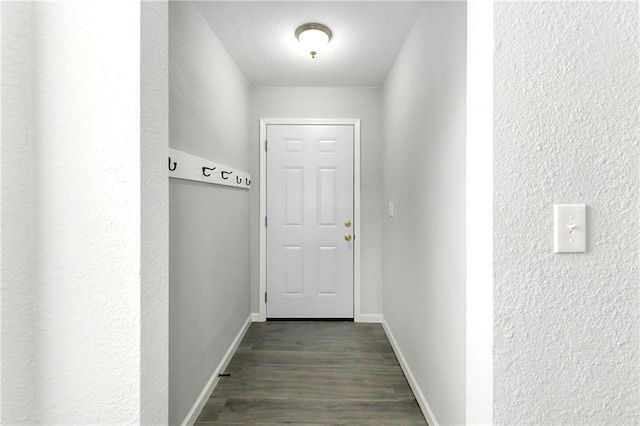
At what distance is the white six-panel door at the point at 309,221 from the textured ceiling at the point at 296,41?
1.73 ft

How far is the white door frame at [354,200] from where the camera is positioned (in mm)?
3041

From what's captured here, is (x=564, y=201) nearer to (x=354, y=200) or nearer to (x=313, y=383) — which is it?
(x=313, y=383)

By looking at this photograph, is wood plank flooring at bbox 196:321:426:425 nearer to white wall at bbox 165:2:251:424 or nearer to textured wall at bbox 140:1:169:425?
white wall at bbox 165:2:251:424

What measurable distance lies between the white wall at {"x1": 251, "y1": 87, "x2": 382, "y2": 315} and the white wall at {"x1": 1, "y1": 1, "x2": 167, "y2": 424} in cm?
229

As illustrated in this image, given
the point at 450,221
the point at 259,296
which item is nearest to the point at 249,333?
the point at 259,296

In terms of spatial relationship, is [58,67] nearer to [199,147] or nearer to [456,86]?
[199,147]

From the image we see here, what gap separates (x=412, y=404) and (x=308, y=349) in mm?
916

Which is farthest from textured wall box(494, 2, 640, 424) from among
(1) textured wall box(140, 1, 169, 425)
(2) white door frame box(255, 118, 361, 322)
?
(2) white door frame box(255, 118, 361, 322)

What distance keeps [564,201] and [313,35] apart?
5.97 ft

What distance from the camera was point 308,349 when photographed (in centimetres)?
247

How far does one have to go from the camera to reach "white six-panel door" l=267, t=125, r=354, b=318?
10.1 ft

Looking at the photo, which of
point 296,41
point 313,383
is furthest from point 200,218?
point 296,41

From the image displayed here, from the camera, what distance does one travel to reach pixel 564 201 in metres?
0.68

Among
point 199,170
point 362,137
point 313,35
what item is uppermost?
point 313,35
